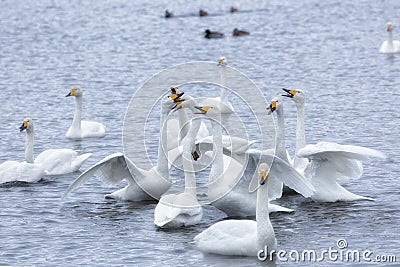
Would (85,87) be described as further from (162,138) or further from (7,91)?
(162,138)

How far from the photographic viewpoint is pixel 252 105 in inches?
818

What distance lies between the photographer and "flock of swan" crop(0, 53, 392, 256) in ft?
35.8

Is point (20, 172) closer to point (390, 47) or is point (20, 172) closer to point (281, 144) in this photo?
point (281, 144)

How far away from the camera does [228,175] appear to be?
1252 cm

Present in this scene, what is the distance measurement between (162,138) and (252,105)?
7.50 metres

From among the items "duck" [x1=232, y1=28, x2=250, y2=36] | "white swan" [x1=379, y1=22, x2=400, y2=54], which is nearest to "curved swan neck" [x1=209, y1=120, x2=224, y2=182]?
"white swan" [x1=379, y1=22, x2=400, y2=54]

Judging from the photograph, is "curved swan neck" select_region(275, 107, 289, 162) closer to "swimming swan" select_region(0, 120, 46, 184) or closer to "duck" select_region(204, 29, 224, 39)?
"swimming swan" select_region(0, 120, 46, 184)

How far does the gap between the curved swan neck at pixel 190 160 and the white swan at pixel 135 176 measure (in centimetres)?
70

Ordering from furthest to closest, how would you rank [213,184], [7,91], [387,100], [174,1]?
[174,1]
[7,91]
[387,100]
[213,184]

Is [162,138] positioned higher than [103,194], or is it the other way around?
[162,138]

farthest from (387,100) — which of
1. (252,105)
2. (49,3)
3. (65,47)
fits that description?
(49,3)

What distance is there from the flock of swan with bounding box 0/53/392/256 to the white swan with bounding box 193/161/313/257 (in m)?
0.01

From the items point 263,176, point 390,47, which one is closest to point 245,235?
point 263,176

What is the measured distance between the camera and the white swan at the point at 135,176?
43.3ft
